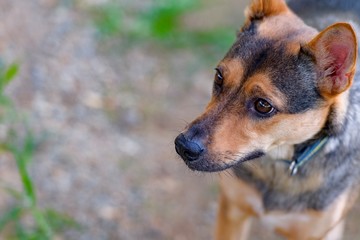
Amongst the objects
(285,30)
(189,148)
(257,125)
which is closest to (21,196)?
(189,148)

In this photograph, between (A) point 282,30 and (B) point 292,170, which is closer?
(A) point 282,30

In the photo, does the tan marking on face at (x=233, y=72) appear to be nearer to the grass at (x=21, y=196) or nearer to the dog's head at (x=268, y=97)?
the dog's head at (x=268, y=97)

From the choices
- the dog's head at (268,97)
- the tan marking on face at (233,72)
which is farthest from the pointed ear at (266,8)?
the tan marking on face at (233,72)

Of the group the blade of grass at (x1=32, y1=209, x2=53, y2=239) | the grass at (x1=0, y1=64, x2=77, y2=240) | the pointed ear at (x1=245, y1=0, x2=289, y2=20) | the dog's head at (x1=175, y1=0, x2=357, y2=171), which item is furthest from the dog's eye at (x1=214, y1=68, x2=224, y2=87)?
the blade of grass at (x1=32, y1=209, x2=53, y2=239)

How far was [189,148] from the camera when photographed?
9.68 feet

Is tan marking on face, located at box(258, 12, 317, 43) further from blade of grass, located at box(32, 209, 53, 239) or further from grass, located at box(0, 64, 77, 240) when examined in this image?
blade of grass, located at box(32, 209, 53, 239)

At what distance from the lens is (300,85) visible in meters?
3.02

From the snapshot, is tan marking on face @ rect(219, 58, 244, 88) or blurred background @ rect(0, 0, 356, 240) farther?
blurred background @ rect(0, 0, 356, 240)

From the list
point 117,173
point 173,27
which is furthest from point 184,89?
point 117,173

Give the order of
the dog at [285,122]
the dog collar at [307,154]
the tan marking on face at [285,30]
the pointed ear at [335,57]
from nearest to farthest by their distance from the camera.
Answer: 1. the pointed ear at [335,57]
2. the dog at [285,122]
3. the tan marking on face at [285,30]
4. the dog collar at [307,154]

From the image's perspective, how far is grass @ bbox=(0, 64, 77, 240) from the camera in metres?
3.83

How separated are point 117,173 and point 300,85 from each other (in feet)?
6.69

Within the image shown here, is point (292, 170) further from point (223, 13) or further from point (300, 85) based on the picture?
point (223, 13)

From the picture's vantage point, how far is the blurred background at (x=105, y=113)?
4414mm
